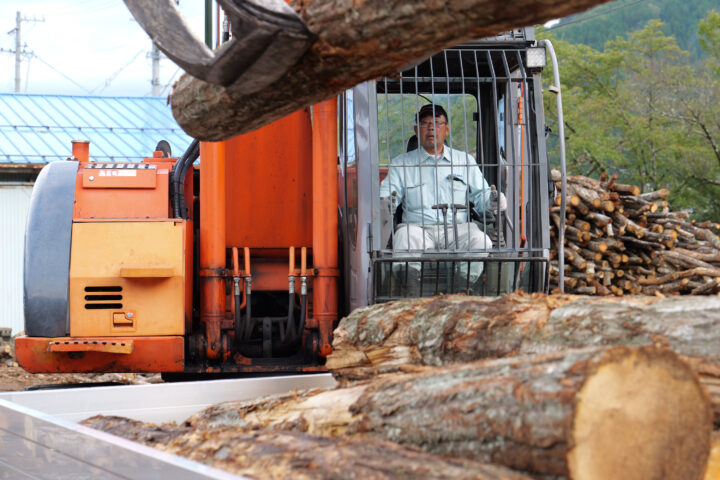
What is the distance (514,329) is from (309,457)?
45.3 inches

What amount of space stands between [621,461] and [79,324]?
11.8ft

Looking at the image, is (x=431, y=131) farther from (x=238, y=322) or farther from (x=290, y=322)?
(x=238, y=322)

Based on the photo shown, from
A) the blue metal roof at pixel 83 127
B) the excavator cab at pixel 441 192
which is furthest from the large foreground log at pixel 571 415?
the blue metal roof at pixel 83 127

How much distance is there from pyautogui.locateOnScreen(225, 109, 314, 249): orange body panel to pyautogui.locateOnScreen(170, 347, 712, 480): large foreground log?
311cm

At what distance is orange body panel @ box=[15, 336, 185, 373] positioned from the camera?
5094 millimetres

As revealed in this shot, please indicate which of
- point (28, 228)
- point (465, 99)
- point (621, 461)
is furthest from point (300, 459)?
point (465, 99)

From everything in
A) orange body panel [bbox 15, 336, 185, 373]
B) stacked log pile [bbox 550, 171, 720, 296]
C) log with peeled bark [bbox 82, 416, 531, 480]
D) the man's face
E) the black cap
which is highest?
the black cap

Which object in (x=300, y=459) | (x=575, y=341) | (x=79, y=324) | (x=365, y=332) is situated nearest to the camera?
(x=300, y=459)

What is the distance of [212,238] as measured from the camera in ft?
17.7

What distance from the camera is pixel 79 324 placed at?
5117mm

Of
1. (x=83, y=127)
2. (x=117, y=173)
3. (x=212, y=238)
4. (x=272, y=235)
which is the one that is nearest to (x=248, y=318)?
(x=212, y=238)

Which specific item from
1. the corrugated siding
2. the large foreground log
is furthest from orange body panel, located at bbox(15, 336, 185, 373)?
the corrugated siding

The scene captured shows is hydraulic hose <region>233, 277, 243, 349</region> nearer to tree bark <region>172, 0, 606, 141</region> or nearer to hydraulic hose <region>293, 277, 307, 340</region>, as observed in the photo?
hydraulic hose <region>293, 277, 307, 340</region>

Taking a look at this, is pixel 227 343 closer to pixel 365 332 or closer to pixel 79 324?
pixel 79 324
